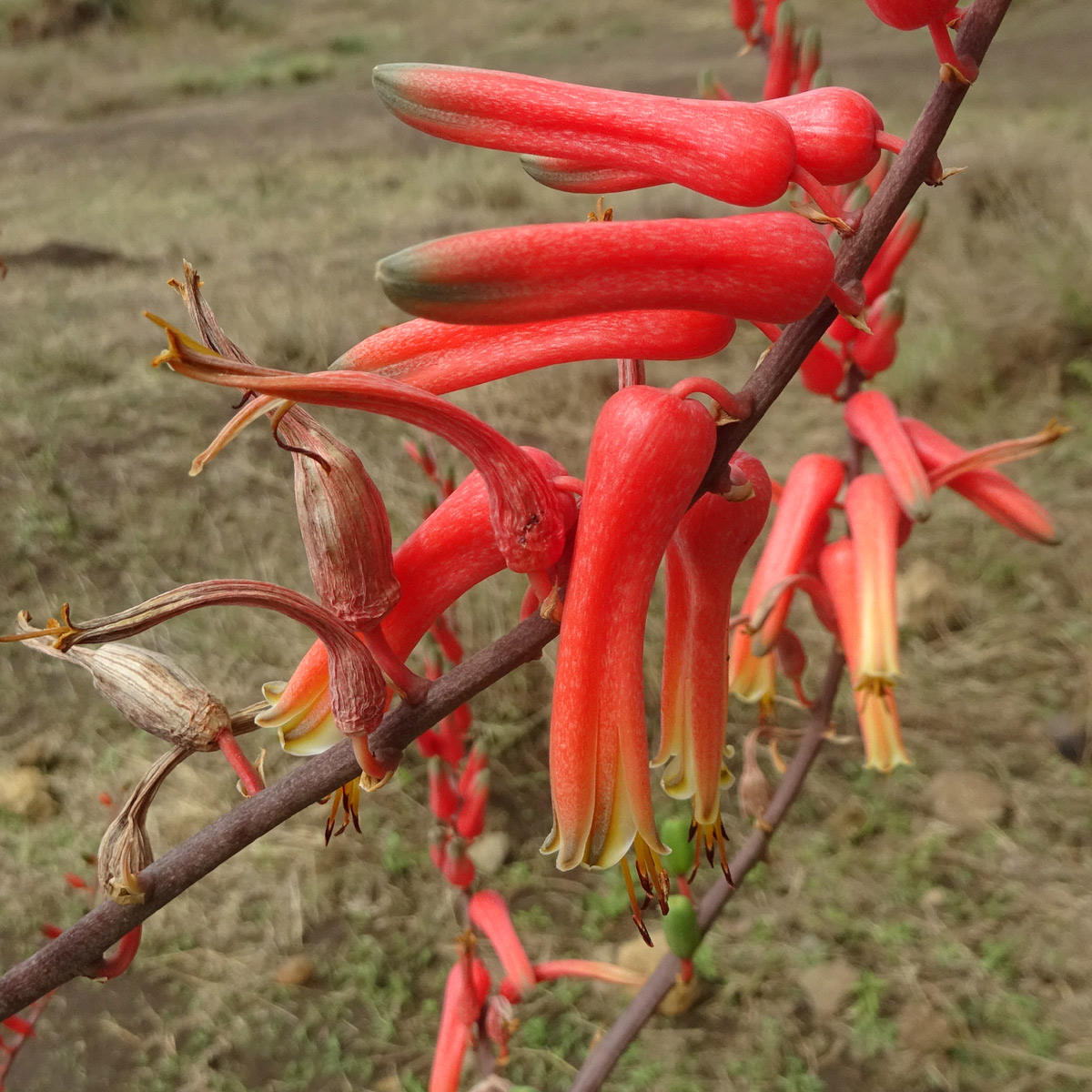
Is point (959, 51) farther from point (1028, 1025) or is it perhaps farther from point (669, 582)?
point (1028, 1025)

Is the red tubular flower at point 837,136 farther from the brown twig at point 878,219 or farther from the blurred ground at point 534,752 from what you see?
the blurred ground at point 534,752

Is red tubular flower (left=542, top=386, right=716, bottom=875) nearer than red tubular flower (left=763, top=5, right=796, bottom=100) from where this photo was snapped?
Answer: Yes

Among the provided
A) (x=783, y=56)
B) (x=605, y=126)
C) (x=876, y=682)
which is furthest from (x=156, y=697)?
(x=783, y=56)

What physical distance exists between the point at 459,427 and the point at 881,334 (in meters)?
0.73

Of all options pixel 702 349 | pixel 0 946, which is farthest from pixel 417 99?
pixel 0 946

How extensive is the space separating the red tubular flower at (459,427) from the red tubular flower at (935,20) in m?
0.26

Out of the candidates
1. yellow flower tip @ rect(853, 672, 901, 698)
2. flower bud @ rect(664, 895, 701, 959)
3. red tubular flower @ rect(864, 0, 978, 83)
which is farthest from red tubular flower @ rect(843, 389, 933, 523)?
red tubular flower @ rect(864, 0, 978, 83)

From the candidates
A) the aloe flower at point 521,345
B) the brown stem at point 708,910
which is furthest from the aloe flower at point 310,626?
the brown stem at point 708,910

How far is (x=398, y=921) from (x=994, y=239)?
3.30m

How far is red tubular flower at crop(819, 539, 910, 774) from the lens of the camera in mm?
972

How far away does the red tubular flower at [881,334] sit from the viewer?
988mm

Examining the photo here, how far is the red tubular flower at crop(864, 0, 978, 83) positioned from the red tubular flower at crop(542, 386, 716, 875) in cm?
20

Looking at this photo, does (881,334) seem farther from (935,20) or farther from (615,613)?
(615,613)

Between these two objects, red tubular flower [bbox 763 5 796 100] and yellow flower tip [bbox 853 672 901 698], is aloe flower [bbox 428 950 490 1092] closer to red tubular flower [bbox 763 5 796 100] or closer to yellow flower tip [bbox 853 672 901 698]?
yellow flower tip [bbox 853 672 901 698]
